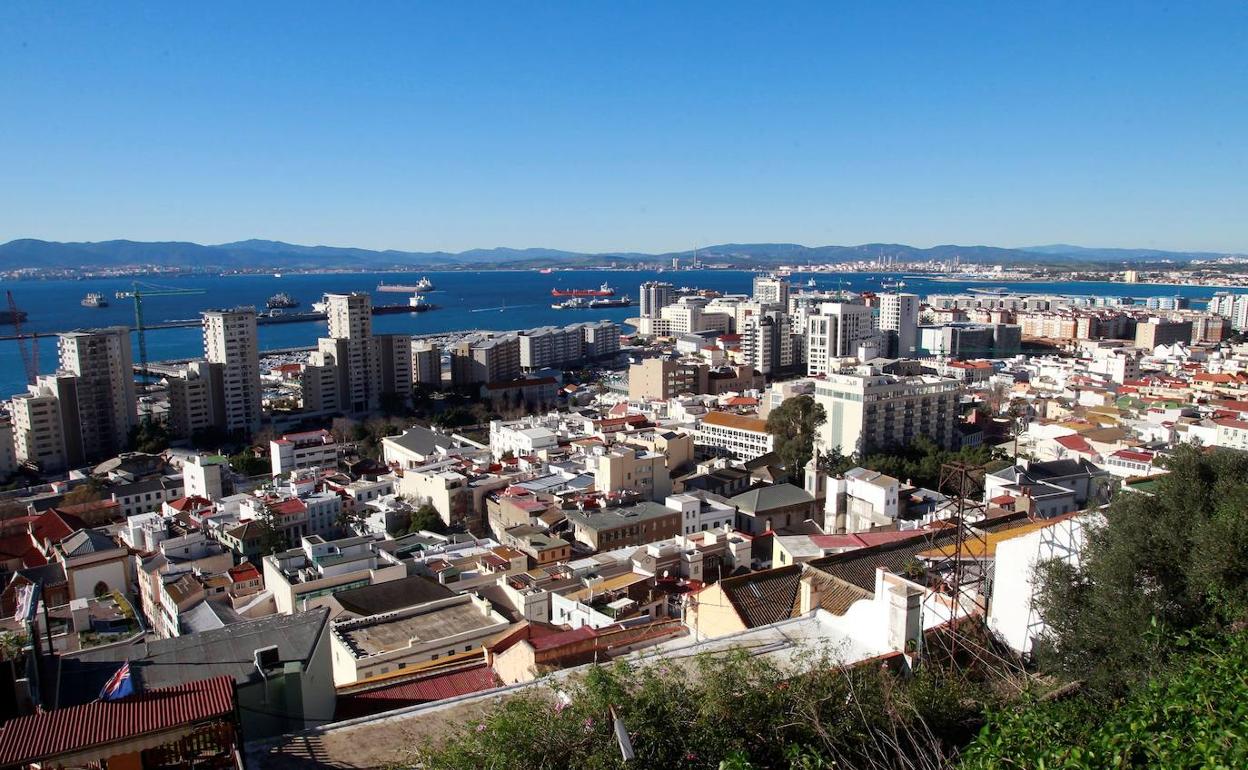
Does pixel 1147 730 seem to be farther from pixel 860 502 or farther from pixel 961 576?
pixel 860 502

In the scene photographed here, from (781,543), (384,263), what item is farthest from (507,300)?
(384,263)

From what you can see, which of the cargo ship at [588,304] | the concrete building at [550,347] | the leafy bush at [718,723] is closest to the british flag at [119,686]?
the leafy bush at [718,723]

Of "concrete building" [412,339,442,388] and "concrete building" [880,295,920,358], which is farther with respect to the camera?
"concrete building" [880,295,920,358]

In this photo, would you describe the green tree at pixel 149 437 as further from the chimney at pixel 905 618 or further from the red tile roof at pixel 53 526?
the chimney at pixel 905 618

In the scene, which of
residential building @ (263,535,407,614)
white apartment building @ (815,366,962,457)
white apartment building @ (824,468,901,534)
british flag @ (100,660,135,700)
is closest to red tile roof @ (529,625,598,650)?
british flag @ (100,660,135,700)

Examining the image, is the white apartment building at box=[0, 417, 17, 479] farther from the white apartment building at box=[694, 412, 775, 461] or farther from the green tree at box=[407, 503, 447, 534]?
the white apartment building at box=[694, 412, 775, 461]

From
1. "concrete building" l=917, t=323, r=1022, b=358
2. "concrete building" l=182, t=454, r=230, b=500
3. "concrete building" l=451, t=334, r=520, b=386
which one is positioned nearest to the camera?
"concrete building" l=182, t=454, r=230, b=500

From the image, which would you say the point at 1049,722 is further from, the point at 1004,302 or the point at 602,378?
the point at 1004,302

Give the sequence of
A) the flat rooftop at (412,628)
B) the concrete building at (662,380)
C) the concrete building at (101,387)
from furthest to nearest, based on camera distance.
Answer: the concrete building at (662,380) < the concrete building at (101,387) < the flat rooftop at (412,628)
